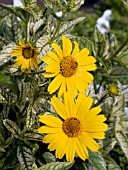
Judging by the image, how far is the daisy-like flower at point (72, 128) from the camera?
126 centimetres

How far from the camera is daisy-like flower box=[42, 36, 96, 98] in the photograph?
4.28 ft

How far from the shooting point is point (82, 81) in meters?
1.35

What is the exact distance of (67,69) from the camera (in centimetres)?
133

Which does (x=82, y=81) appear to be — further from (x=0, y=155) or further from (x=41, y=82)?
(x=0, y=155)

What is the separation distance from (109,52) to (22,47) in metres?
0.56

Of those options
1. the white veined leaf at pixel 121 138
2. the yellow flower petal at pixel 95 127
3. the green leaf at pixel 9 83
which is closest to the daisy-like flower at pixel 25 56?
the green leaf at pixel 9 83

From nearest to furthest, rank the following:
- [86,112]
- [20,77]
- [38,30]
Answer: [86,112]
[20,77]
[38,30]

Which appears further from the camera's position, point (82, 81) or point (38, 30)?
point (38, 30)

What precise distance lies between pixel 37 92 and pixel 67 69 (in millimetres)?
137

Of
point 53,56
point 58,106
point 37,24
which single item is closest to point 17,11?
point 37,24

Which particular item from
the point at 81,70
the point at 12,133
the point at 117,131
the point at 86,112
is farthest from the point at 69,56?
the point at 117,131

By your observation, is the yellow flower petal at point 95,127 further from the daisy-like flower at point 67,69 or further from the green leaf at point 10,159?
the green leaf at point 10,159

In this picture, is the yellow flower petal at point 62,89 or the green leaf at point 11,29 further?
the green leaf at point 11,29

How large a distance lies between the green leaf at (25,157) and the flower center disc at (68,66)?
26 centimetres
